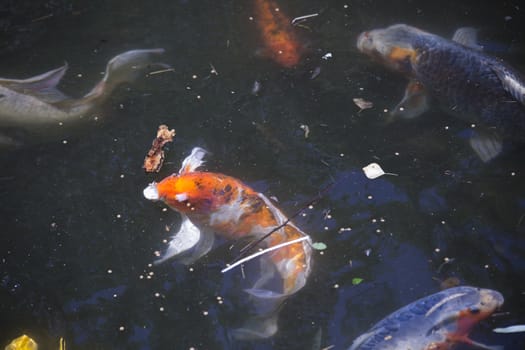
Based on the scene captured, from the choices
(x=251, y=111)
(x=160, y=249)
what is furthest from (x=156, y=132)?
(x=160, y=249)

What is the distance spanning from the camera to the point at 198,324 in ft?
9.52

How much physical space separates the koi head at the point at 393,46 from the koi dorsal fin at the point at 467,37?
31cm

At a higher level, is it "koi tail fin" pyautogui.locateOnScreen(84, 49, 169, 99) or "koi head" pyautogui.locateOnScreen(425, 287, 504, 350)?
"koi tail fin" pyautogui.locateOnScreen(84, 49, 169, 99)

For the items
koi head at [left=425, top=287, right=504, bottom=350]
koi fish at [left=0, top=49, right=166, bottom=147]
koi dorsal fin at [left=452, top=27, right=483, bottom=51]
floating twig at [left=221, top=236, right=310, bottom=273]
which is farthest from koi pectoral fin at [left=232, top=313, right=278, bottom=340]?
koi dorsal fin at [left=452, top=27, right=483, bottom=51]

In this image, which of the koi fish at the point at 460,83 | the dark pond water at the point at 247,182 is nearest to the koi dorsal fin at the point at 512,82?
the koi fish at the point at 460,83

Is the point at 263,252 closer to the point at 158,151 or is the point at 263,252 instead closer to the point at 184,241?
the point at 184,241

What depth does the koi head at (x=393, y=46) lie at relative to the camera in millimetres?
3926

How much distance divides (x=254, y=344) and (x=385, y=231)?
1.01 meters

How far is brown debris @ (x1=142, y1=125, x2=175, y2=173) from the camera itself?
3.43 m

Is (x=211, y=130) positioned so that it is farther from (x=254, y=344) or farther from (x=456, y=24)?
(x=456, y=24)

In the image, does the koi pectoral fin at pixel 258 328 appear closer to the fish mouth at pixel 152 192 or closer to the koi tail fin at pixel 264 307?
the koi tail fin at pixel 264 307

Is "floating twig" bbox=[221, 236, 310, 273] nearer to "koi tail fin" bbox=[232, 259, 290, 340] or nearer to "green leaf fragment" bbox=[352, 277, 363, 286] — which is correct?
"koi tail fin" bbox=[232, 259, 290, 340]

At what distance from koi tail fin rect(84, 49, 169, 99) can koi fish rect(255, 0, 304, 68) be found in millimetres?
817

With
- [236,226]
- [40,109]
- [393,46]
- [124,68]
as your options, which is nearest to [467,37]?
[393,46]
